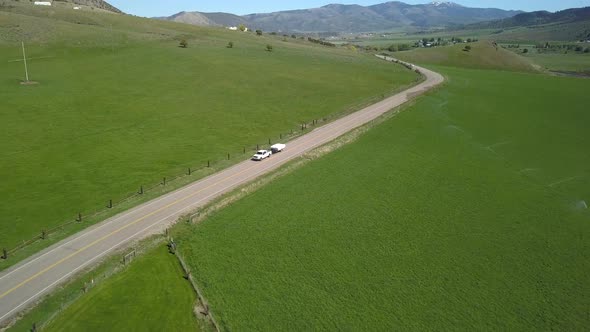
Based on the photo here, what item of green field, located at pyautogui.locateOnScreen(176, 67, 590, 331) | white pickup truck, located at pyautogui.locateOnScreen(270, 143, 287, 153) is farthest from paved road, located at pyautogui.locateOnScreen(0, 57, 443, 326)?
green field, located at pyautogui.locateOnScreen(176, 67, 590, 331)

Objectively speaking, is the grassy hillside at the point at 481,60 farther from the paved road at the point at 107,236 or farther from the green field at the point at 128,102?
the paved road at the point at 107,236

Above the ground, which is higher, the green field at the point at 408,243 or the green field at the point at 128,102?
the green field at the point at 128,102

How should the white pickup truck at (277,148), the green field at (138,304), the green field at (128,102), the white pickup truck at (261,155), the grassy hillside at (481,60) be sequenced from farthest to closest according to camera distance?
1. the grassy hillside at (481,60)
2. the white pickup truck at (277,148)
3. the white pickup truck at (261,155)
4. the green field at (128,102)
5. the green field at (138,304)

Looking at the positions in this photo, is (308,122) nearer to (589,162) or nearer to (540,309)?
(589,162)

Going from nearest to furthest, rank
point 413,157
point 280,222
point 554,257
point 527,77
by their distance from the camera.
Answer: point 554,257
point 280,222
point 413,157
point 527,77

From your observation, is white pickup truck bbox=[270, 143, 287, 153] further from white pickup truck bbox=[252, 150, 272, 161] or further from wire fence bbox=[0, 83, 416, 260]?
wire fence bbox=[0, 83, 416, 260]

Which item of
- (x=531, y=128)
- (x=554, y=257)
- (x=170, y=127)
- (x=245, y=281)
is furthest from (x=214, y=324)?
(x=531, y=128)

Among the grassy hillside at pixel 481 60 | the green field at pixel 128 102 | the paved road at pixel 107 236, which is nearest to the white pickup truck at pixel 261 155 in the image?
the paved road at pixel 107 236

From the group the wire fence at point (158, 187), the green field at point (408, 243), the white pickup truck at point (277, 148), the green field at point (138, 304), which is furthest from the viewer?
the white pickup truck at point (277, 148)
